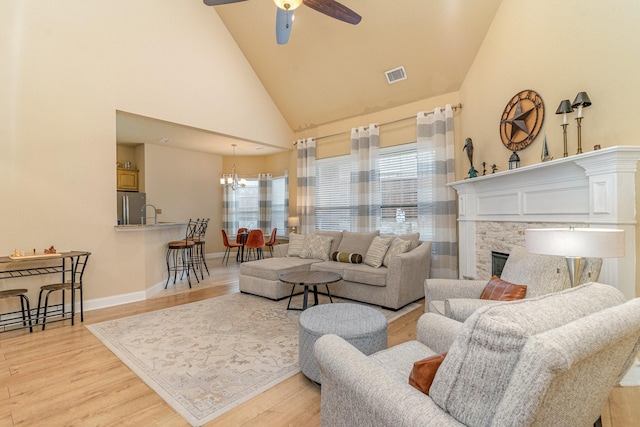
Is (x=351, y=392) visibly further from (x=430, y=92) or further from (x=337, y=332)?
(x=430, y=92)

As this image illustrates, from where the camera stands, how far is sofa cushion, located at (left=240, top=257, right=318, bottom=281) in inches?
166

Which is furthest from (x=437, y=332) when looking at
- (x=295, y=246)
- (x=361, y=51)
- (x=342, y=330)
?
(x=361, y=51)

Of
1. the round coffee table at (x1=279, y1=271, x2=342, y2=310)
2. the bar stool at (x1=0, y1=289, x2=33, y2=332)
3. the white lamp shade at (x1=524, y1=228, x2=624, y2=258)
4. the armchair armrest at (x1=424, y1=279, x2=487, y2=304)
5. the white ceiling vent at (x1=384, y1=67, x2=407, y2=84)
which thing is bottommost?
the bar stool at (x1=0, y1=289, x2=33, y2=332)

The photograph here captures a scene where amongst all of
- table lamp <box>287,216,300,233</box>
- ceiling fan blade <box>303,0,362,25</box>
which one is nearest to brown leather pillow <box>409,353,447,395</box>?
ceiling fan blade <box>303,0,362,25</box>

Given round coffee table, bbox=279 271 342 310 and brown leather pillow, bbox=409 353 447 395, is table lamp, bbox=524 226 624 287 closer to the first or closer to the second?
brown leather pillow, bbox=409 353 447 395

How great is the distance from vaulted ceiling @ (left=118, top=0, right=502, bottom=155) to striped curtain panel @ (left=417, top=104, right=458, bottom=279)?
560mm

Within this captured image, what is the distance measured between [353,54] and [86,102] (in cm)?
380

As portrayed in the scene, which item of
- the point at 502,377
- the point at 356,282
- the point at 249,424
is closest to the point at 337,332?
the point at 249,424

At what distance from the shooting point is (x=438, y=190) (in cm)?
474

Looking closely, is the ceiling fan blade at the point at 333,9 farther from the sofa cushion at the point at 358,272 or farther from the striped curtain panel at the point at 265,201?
the striped curtain panel at the point at 265,201

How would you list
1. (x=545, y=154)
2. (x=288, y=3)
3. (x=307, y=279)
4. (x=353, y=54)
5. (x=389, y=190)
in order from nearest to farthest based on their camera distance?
(x=288, y=3)
(x=545, y=154)
(x=307, y=279)
(x=353, y=54)
(x=389, y=190)

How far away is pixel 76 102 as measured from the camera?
3777 millimetres

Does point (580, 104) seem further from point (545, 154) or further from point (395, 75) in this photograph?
point (395, 75)

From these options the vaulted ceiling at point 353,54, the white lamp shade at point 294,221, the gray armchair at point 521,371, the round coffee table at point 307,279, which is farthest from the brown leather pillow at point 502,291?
Result: the white lamp shade at point 294,221
